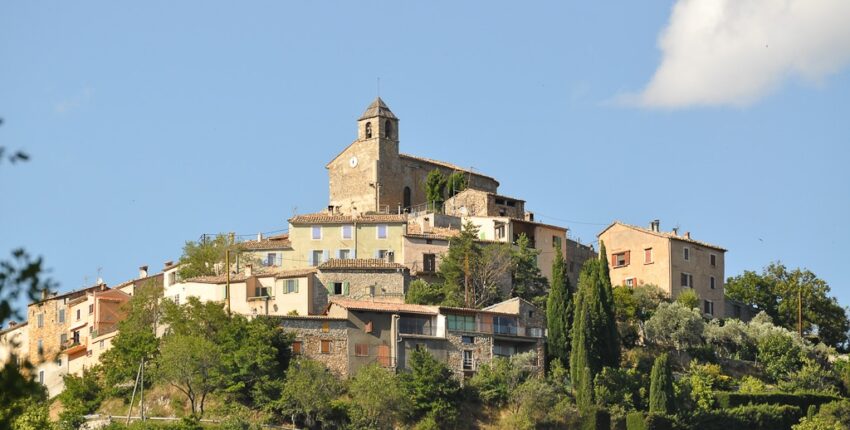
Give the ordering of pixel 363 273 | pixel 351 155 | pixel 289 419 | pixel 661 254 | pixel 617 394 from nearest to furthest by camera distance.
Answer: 1. pixel 289 419
2. pixel 617 394
3. pixel 363 273
4. pixel 661 254
5. pixel 351 155

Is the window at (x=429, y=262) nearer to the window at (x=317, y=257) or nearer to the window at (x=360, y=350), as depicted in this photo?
the window at (x=317, y=257)

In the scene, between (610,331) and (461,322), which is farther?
(610,331)

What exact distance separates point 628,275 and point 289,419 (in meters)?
25.9

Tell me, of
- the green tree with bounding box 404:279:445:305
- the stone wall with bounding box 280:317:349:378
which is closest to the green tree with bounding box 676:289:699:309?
the green tree with bounding box 404:279:445:305

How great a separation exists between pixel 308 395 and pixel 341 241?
1642 centimetres

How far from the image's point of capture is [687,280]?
75.6 metres

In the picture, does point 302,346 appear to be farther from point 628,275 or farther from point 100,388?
point 628,275

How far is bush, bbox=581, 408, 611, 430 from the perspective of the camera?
57.9 meters

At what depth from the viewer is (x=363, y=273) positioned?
66438 mm

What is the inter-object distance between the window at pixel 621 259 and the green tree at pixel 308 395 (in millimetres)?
24437

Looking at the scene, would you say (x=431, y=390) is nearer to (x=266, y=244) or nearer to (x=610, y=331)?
(x=610, y=331)

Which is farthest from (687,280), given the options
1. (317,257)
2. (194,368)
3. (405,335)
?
(194,368)

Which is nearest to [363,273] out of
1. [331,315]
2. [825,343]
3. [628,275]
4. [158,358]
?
[331,315]

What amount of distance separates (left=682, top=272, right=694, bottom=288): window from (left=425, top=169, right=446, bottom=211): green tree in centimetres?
1360
